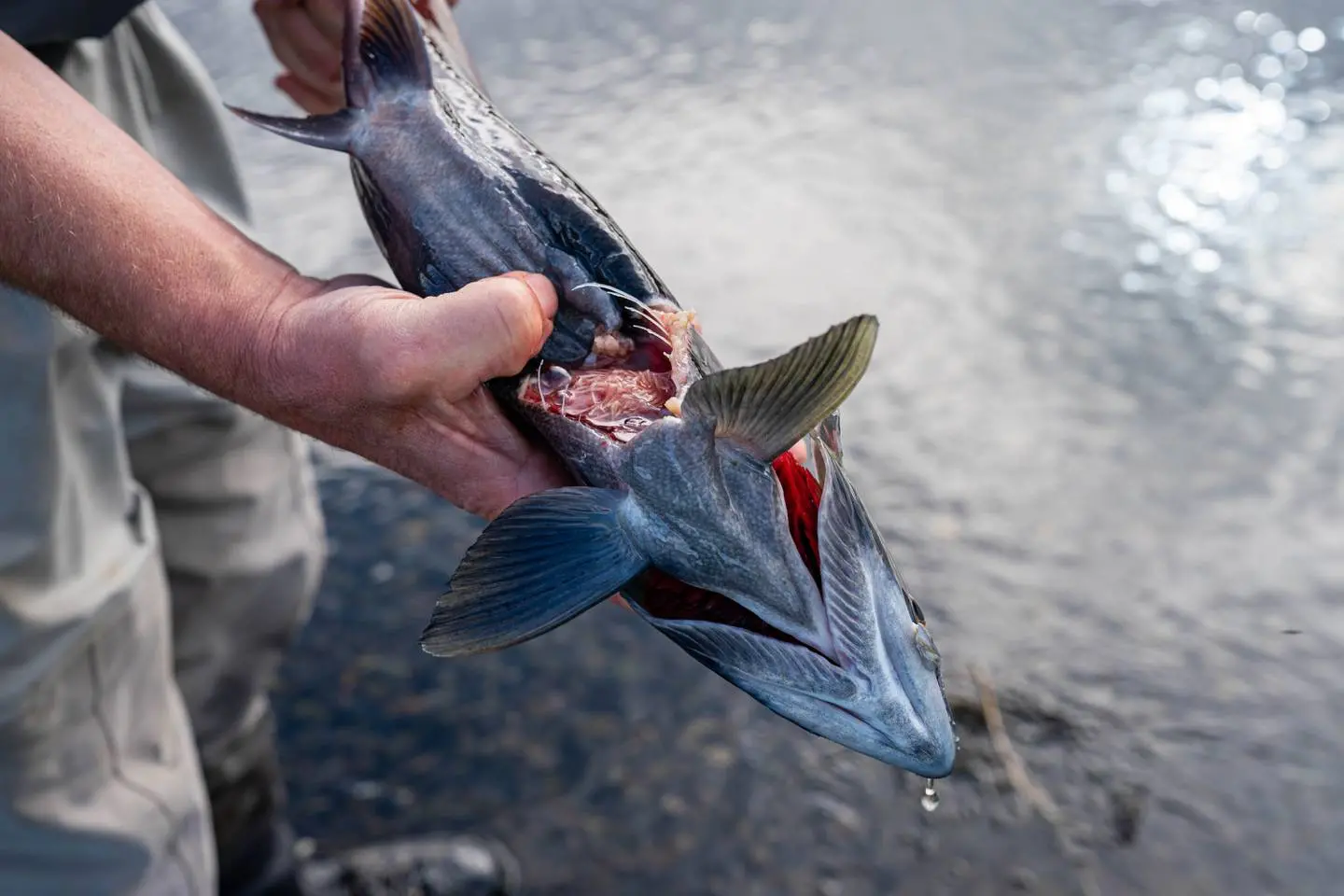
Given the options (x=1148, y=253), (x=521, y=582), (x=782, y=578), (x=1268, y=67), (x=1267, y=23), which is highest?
(x=1267, y=23)

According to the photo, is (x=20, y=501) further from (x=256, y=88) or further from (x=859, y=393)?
(x=256, y=88)

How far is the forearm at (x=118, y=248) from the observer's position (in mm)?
1644

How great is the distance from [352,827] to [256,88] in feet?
11.6

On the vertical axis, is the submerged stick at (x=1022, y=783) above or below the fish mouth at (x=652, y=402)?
below

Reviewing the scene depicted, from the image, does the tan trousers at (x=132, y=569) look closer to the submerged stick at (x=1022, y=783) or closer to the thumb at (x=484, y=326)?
the thumb at (x=484, y=326)

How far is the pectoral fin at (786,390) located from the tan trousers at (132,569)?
3.62 ft

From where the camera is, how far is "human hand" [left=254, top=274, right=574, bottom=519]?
60.8 inches

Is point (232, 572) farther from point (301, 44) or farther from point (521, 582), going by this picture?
point (521, 582)

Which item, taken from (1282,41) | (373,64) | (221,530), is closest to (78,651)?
(221,530)

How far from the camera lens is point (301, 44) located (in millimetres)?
2387

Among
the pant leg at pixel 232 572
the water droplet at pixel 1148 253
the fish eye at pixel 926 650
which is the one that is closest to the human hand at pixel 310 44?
the pant leg at pixel 232 572

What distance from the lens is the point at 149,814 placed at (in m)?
2.28

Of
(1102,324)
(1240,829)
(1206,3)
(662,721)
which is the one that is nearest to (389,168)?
(662,721)

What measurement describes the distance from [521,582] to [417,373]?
292 mm
